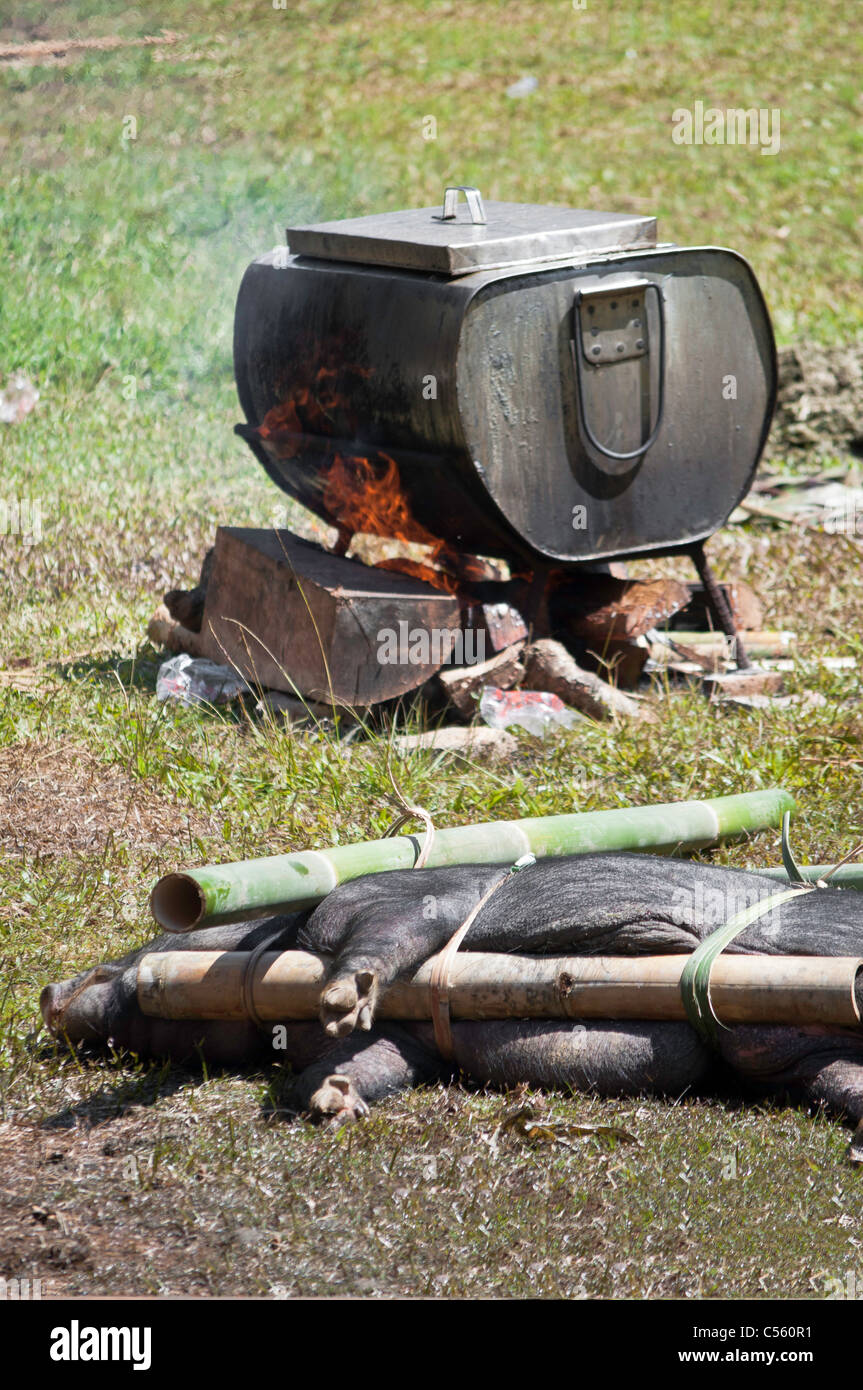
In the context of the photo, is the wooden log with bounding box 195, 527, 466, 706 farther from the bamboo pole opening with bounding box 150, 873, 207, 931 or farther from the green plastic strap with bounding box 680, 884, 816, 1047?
the green plastic strap with bounding box 680, 884, 816, 1047

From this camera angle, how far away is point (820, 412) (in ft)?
30.2

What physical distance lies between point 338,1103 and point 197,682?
2.74 metres

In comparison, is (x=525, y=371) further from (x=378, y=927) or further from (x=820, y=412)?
(x=820, y=412)

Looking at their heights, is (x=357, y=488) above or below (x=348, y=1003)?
above

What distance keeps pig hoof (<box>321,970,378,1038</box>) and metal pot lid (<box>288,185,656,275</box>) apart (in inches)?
118

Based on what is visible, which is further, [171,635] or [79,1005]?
[171,635]

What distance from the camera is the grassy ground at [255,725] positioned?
270cm

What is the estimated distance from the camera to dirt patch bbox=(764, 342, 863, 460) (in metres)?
9.16

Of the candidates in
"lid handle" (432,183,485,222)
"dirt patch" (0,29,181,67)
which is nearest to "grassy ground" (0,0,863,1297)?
"dirt patch" (0,29,181,67)

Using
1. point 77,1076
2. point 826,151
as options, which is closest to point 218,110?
point 826,151

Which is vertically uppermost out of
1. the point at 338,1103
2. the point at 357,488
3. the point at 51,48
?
the point at 51,48

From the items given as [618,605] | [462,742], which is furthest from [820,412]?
[462,742]

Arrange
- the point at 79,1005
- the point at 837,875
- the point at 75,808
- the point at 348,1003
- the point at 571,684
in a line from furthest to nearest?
the point at 571,684 < the point at 75,808 < the point at 837,875 < the point at 79,1005 < the point at 348,1003

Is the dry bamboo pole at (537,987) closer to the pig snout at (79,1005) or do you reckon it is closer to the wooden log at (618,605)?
the pig snout at (79,1005)
